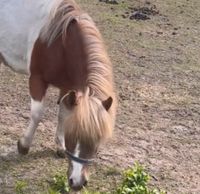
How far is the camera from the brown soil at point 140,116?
12.7ft

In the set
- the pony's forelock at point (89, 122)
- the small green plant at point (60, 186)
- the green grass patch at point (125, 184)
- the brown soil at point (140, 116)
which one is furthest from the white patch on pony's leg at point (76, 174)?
the brown soil at point (140, 116)

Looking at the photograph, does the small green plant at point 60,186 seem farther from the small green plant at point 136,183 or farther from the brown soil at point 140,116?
the small green plant at point 136,183

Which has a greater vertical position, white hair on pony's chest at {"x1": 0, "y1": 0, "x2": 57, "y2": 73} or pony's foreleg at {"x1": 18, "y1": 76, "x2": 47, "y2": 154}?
white hair on pony's chest at {"x1": 0, "y1": 0, "x2": 57, "y2": 73}

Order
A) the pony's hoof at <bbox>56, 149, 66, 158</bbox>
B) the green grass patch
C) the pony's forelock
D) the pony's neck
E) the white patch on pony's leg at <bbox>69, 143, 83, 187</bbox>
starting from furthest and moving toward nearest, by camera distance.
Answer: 1. the pony's hoof at <bbox>56, 149, 66, 158</bbox>
2. the green grass patch
3. the pony's neck
4. the white patch on pony's leg at <bbox>69, 143, 83, 187</bbox>
5. the pony's forelock

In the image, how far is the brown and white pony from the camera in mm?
2996

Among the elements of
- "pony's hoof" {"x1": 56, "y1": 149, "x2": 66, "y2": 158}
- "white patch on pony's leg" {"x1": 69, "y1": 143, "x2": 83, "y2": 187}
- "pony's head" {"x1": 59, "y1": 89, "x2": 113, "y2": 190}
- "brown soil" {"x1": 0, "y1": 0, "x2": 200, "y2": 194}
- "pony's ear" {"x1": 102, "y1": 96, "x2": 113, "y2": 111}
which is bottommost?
"brown soil" {"x1": 0, "y1": 0, "x2": 200, "y2": 194}

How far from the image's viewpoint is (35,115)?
3.86 meters

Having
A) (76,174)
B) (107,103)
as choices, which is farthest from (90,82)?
(76,174)

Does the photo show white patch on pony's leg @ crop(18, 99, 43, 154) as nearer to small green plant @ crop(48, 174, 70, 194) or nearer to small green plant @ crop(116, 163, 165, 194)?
small green plant @ crop(48, 174, 70, 194)

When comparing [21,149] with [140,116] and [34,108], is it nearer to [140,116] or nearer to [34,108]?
[34,108]

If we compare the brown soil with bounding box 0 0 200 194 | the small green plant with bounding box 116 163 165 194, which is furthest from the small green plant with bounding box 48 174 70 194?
the small green plant with bounding box 116 163 165 194

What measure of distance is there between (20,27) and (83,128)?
126 cm

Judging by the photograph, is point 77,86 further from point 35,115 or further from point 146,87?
point 146,87

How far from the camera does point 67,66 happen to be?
11.6 ft
